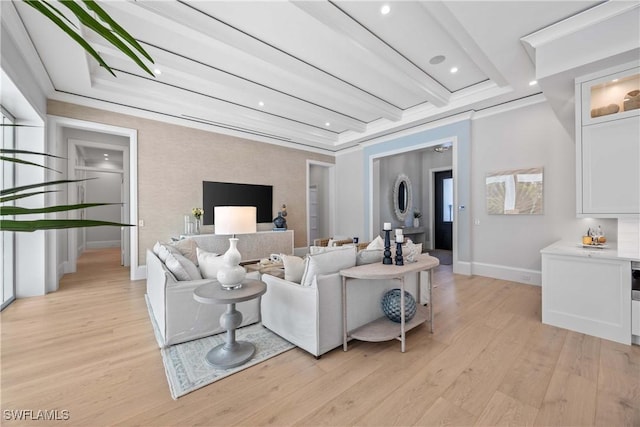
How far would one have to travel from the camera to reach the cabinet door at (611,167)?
271 centimetres

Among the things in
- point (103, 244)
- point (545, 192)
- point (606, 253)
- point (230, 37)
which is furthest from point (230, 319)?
point (103, 244)

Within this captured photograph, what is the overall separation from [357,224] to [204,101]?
4.34 m

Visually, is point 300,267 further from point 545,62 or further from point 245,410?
point 545,62

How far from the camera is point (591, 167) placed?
9.62 ft

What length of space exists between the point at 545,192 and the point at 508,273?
1344 millimetres

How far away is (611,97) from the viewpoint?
286cm

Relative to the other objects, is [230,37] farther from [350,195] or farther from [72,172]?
[350,195]

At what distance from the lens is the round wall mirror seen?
7.45m

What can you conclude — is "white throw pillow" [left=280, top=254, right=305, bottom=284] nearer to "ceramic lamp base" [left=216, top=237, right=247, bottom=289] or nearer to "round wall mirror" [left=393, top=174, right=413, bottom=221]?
"ceramic lamp base" [left=216, top=237, right=247, bottom=289]

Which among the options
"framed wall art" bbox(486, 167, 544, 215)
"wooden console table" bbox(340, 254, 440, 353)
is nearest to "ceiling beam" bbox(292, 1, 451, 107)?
"framed wall art" bbox(486, 167, 544, 215)

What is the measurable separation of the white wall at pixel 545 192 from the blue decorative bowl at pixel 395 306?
284 centimetres

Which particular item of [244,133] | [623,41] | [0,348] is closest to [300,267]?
[0,348]

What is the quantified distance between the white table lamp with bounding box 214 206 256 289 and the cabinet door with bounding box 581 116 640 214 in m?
3.33

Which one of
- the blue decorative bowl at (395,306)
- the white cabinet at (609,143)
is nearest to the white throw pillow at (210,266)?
the blue decorative bowl at (395,306)
